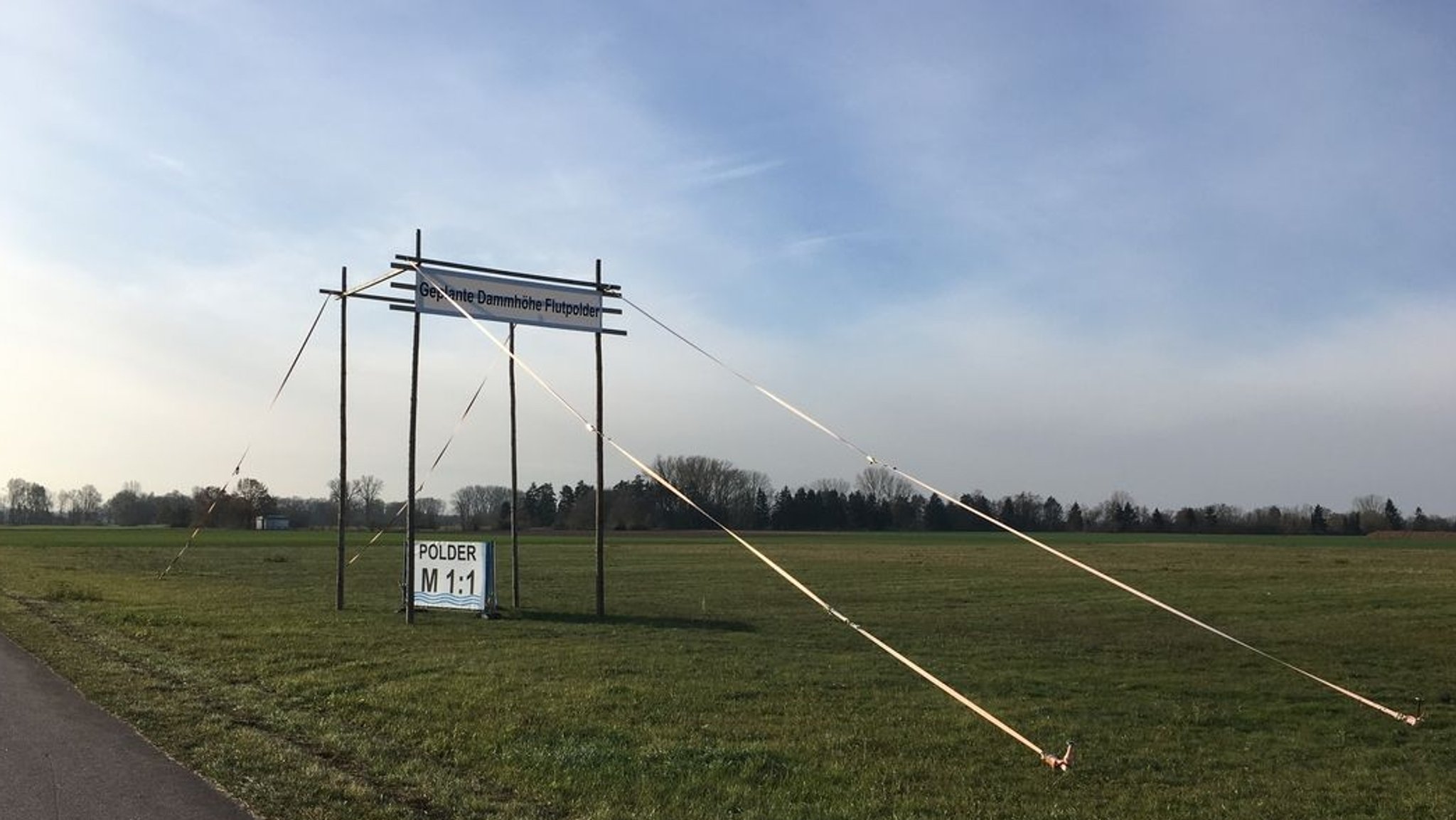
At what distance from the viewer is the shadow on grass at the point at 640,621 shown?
1848 cm

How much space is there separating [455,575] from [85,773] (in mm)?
12039

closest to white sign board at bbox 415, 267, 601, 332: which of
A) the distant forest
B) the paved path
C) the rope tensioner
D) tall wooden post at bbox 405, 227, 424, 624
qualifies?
tall wooden post at bbox 405, 227, 424, 624

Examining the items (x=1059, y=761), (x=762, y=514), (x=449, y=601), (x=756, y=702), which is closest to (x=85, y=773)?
(x=756, y=702)

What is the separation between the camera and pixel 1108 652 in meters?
16.4

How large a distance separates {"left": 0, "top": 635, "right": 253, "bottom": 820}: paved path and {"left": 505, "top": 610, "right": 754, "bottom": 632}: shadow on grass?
948cm

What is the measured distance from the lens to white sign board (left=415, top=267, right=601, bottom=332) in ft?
58.8

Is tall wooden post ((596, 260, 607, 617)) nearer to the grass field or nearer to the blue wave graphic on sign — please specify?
the grass field

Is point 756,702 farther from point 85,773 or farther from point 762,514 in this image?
point 762,514

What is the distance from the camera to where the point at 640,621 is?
19.4 meters

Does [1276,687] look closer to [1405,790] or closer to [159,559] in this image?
[1405,790]

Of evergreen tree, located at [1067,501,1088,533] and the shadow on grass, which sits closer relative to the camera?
the shadow on grass

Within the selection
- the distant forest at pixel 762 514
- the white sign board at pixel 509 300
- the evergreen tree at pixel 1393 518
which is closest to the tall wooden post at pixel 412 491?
the white sign board at pixel 509 300

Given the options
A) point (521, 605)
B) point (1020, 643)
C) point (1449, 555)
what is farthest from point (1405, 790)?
point (1449, 555)

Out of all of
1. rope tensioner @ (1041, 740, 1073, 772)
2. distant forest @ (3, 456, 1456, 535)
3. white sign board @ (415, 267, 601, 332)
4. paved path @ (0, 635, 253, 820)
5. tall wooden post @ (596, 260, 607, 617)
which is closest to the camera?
paved path @ (0, 635, 253, 820)
